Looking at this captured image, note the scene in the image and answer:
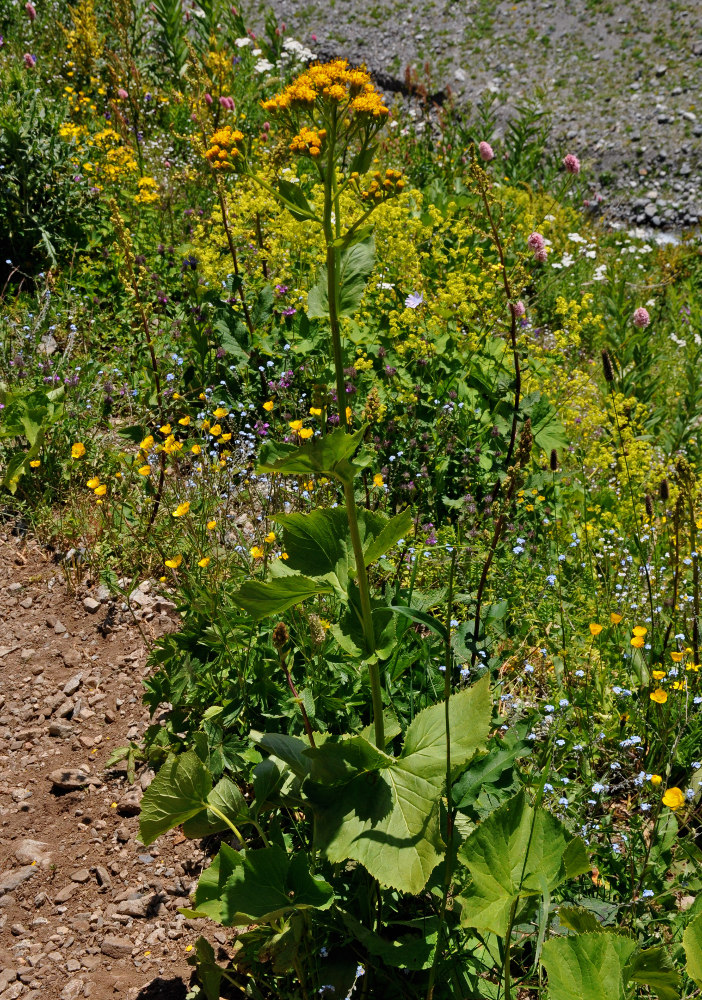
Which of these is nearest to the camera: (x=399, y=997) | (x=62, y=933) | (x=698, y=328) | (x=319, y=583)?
(x=319, y=583)

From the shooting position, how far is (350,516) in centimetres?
160

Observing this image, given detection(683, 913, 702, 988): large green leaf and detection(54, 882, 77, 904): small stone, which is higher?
detection(683, 913, 702, 988): large green leaf

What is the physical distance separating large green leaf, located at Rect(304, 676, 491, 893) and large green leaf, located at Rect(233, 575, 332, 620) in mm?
334

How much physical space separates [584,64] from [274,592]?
13509 millimetres

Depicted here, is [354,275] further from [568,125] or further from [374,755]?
[568,125]

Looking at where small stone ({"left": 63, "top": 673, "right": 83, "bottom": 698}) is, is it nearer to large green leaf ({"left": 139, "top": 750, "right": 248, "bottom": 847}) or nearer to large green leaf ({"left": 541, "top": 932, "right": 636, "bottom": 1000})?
large green leaf ({"left": 139, "top": 750, "right": 248, "bottom": 847})

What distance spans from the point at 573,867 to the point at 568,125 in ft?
38.2

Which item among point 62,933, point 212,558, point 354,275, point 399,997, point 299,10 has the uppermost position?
point 299,10

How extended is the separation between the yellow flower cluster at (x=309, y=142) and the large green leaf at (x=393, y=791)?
1.20 meters

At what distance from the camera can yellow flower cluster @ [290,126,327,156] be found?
5.34 feet

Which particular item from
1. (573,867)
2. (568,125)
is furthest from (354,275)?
(568,125)

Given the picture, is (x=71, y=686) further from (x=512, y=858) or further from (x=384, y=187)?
(x=384, y=187)

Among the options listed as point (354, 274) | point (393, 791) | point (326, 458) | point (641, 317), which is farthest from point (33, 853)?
point (641, 317)

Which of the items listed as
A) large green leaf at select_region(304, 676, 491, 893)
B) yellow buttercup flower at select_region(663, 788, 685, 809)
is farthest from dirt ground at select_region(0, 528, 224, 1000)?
yellow buttercup flower at select_region(663, 788, 685, 809)
